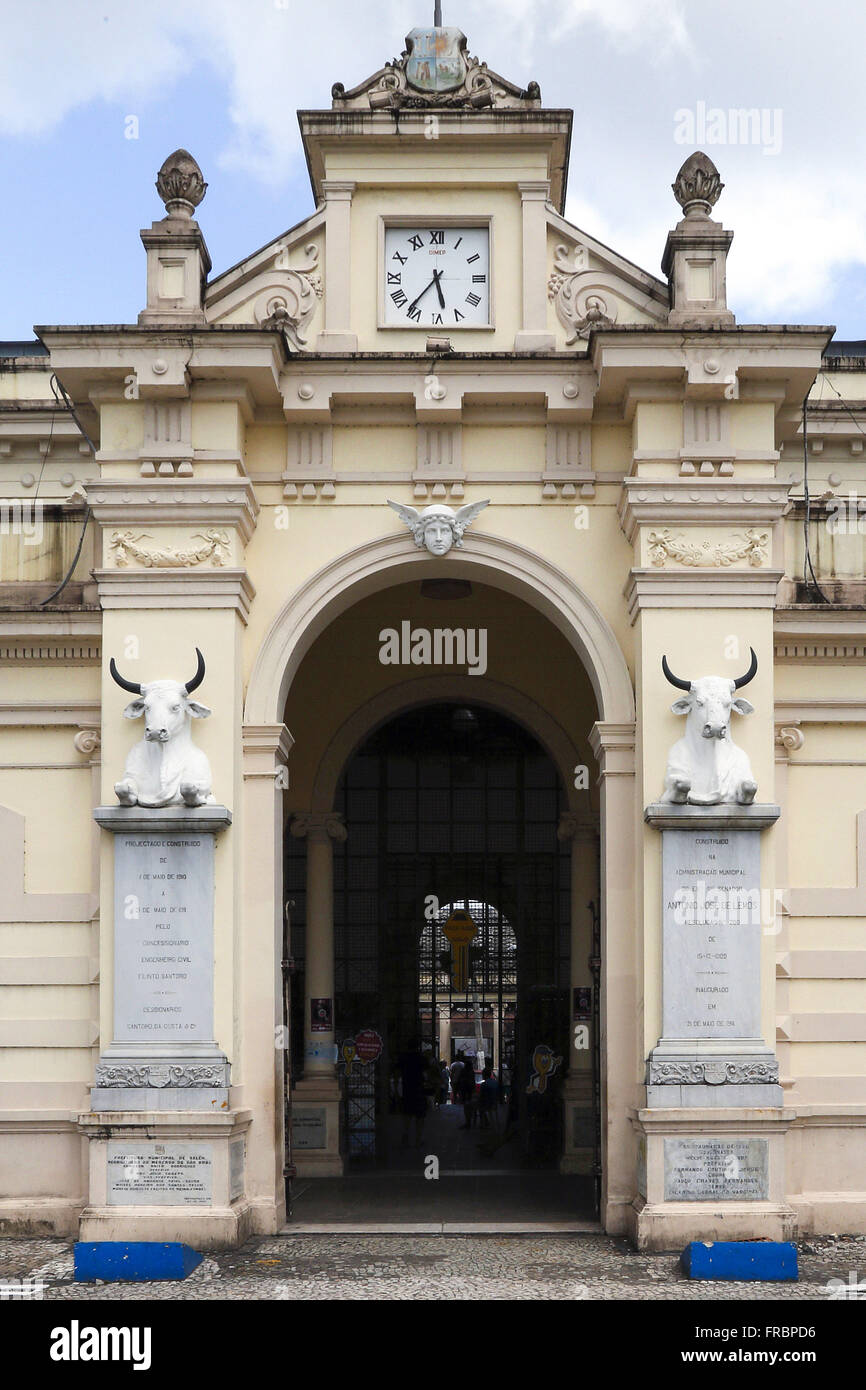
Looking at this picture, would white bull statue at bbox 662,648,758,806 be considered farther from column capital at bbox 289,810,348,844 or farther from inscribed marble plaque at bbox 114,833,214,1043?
column capital at bbox 289,810,348,844

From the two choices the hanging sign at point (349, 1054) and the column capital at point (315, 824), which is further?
the hanging sign at point (349, 1054)

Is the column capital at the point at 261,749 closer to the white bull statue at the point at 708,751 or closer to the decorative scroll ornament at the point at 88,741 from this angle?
the decorative scroll ornament at the point at 88,741

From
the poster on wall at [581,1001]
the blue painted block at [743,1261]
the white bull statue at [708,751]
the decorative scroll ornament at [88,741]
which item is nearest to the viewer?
the blue painted block at [743,1261]

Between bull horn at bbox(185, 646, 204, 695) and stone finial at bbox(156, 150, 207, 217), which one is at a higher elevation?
stone finial at bbox(156, 150, 207, 217)

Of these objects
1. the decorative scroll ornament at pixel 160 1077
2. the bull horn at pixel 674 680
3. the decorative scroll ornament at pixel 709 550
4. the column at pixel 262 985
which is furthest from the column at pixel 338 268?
the decorative scroll ornament at pixel 160 1077

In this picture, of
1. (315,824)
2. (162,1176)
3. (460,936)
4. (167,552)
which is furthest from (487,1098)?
(167,552)

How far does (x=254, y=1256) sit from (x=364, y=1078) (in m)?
6.60

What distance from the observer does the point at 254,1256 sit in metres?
11.7

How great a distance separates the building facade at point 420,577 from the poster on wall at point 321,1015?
325 centimetres

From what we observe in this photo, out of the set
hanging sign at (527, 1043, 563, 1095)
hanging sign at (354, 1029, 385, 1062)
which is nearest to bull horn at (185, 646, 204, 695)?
hanging sign at (354, 1029, 385, 1062)

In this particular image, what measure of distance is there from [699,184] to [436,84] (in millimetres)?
2460

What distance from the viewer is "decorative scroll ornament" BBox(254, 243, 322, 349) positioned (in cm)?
1337

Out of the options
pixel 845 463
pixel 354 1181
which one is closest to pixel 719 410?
pixel 845 463

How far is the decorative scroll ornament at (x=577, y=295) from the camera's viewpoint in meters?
13.3
